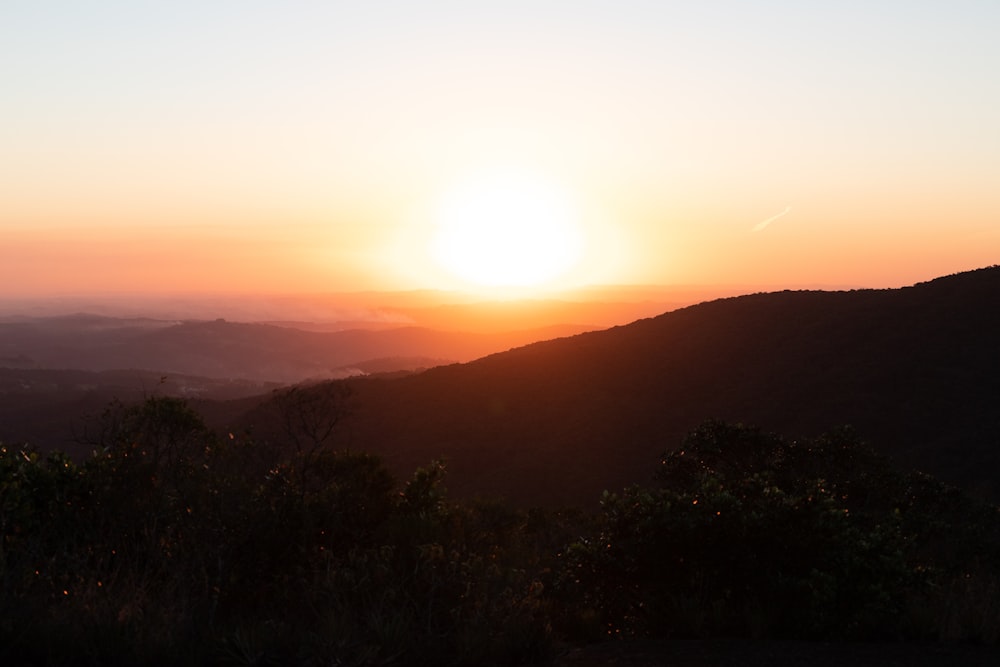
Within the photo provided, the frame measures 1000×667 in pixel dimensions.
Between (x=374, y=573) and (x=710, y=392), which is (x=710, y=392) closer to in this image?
(x=710, y=392)

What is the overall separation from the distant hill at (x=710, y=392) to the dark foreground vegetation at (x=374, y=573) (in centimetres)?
2611

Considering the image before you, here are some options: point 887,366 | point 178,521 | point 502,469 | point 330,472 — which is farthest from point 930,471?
point 178,521

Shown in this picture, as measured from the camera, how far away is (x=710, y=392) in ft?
150

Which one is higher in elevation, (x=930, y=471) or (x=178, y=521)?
(x=178, y=521)

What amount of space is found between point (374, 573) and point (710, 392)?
41.0m

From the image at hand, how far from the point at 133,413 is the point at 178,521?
13.8 ft

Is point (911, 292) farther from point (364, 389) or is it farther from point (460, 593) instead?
point (460, 593)

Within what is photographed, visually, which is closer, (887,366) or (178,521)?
(178,521)

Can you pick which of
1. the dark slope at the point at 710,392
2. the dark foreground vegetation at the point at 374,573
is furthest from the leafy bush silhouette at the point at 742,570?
the dark slope at the point at 710,392

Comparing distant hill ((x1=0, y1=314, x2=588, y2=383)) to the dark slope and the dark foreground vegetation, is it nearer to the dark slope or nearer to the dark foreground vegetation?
the dark slope

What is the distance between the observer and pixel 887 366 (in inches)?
1759

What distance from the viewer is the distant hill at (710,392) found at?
123 feet

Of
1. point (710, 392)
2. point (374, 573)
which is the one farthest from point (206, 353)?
point (374, 573)

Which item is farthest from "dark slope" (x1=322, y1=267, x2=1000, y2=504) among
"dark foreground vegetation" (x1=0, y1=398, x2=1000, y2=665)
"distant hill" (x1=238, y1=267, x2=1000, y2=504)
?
"dark foreground vegetation" (x1=0, y1=398, x2=1000, y2=665)
